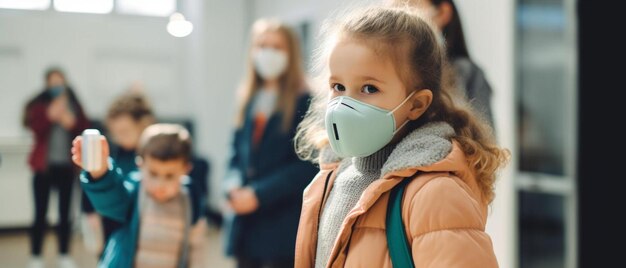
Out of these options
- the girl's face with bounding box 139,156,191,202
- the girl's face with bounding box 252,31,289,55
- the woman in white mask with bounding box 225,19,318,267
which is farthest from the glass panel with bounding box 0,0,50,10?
the girl's face with bounding box 139,156,191,202

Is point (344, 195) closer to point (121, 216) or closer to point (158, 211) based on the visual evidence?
point (121, 216)

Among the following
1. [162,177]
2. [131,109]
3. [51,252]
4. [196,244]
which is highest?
[131,109]

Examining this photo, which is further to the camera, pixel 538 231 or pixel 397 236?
pixel 538 231

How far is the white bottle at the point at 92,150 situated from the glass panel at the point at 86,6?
21.3 feet

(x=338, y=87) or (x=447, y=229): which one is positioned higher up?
(x=338, y=87)

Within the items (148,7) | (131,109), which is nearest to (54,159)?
(131,109)

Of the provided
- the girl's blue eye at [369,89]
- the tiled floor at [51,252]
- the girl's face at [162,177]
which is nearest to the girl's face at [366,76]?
the girl's blue eye at [369,89]

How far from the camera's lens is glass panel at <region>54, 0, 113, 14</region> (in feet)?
24.5

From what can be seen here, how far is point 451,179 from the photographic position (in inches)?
44.2

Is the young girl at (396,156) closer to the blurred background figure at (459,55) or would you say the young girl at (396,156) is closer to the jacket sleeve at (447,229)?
the jacket sleeve at (447,229)

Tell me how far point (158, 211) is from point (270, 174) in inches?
24.7

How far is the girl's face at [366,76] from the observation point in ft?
3.82

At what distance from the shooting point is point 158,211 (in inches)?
89.6

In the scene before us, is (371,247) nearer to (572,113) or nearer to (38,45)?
(572,113)
